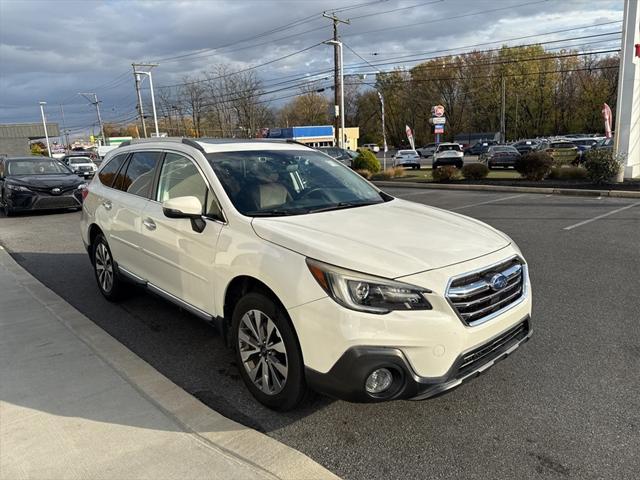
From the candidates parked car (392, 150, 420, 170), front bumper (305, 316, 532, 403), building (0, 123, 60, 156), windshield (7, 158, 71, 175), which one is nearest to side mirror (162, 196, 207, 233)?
front bumper (305, 316, 532, 403)

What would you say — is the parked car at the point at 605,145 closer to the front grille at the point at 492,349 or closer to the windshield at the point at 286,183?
the windshield at the point at 286,183

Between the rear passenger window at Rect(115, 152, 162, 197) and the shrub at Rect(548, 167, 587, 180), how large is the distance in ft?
50.3

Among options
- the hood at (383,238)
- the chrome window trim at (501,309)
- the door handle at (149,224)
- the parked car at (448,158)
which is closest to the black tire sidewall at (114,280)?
the door handle at (149,224)

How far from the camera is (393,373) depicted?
8.67 feet

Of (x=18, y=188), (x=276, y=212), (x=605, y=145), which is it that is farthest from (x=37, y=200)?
(x=605, y=145)

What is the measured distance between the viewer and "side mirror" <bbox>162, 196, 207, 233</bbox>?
11.1 ft

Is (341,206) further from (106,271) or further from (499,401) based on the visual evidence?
(106,271)

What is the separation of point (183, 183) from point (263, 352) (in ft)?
5.55

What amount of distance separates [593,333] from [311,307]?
2.90 meters

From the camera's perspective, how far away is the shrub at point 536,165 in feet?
53.4

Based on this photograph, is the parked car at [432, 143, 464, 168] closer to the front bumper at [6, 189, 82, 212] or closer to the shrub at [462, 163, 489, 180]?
the shrub at [462, 163, 489, 180]

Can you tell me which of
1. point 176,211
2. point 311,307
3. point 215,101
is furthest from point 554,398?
point 215,101

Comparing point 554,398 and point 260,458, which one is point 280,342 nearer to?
point 260,458

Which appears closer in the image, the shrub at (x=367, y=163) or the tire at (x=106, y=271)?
the tire at (x=106, y=271)
